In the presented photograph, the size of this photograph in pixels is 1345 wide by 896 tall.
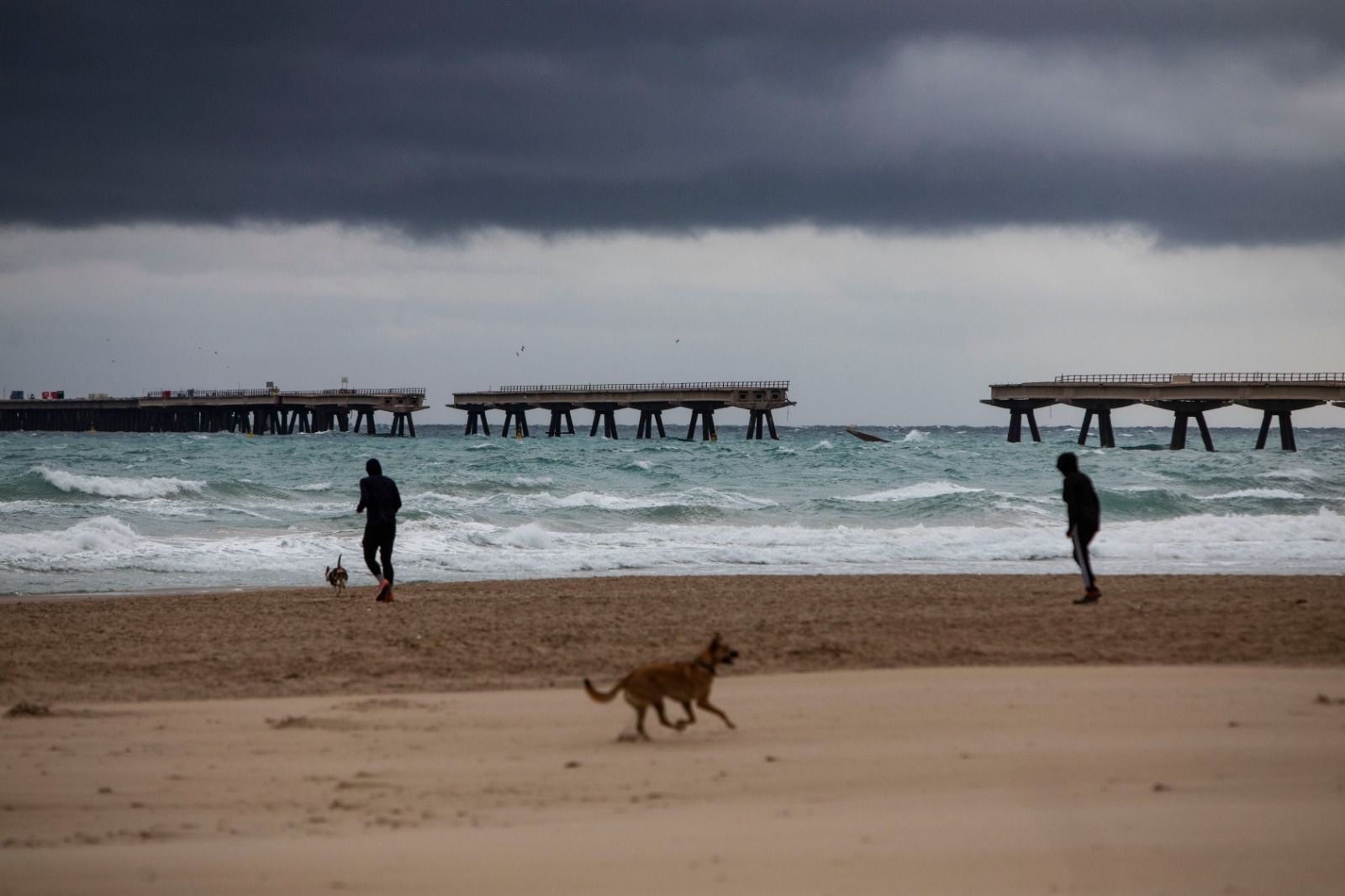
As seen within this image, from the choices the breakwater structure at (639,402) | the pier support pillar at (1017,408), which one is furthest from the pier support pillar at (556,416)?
the pier support pillar at (1017,408)

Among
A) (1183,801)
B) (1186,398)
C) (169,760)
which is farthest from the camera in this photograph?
(1186,398)

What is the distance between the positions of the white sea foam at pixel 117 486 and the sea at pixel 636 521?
0.23 feet

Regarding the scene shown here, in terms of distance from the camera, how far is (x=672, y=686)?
6152 millimetres

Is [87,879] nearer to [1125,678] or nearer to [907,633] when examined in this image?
[1125,678]

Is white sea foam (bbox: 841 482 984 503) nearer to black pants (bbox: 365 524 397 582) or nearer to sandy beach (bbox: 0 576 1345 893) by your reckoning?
black pants (bbox: 365 524 397 582)

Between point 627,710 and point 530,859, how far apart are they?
2.68 m

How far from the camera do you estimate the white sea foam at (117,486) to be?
29594mm

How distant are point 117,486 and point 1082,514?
25.9 metres

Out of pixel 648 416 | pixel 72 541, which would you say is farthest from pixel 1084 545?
pixel 648 416

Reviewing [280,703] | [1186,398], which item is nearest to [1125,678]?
[280,703]

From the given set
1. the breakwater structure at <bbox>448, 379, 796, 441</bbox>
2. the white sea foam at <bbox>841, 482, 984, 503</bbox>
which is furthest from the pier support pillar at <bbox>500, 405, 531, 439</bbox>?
the white sea foam at <bbox>841, 482, 984, 503</bbox>

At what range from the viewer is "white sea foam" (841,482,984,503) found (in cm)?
2981

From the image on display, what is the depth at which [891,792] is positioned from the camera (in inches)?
200

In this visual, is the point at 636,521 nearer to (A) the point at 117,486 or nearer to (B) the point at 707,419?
(A) the point at 117,486
